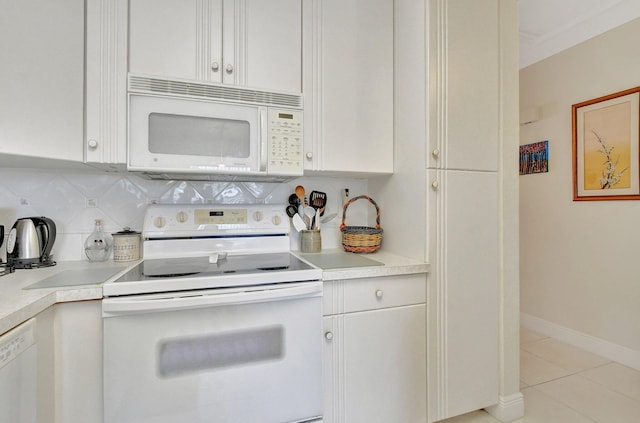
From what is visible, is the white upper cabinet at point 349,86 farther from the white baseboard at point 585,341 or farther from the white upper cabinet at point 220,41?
the white baseboard at point 585,341

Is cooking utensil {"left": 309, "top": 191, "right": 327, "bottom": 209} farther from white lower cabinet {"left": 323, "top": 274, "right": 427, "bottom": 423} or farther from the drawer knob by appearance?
the drawer knob

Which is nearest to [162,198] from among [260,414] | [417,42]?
[260,414]

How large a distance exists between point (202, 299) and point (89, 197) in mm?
966

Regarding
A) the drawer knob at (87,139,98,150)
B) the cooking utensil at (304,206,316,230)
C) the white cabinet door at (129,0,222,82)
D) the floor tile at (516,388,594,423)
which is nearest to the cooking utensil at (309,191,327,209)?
the cooking utensil at (304,206,316,230)

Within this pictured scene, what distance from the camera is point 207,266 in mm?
1270

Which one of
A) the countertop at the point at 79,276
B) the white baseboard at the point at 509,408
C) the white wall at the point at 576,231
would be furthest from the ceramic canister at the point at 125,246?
the white wall at the point at 576,231

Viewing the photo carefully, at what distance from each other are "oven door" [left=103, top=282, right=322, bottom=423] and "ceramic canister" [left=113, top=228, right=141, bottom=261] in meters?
0.49

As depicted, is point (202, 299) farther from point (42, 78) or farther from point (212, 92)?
point (42, 78)

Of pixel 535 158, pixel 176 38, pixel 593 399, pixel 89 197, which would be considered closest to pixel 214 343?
pixel 89 197

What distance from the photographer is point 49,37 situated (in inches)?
43.7

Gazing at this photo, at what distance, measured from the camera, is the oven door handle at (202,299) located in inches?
38.1

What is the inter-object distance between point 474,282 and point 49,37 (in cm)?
A: 213

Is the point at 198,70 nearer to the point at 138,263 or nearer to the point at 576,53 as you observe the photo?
the point at 138,263

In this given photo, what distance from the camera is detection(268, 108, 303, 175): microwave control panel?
1442mm
